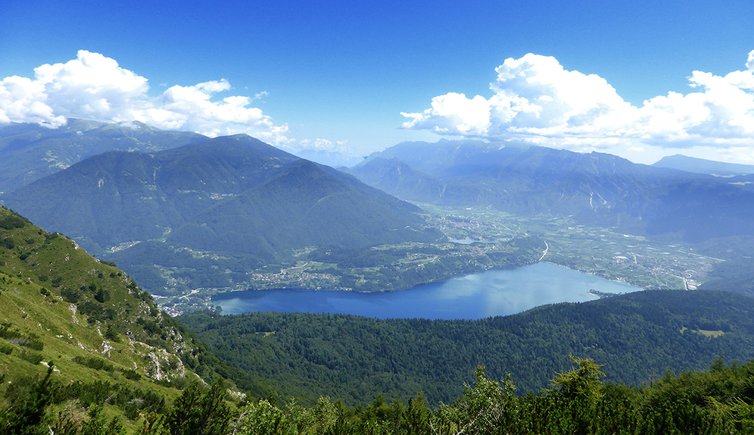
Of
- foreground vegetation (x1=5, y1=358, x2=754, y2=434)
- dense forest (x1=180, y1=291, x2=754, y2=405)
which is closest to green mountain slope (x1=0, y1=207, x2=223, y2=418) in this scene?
foreground vegetation (x1=5, y1=358, x2=754, y2=434)

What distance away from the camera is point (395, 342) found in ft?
612

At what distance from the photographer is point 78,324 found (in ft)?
208

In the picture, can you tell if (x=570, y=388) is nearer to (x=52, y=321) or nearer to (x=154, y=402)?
(x=154, y=402)

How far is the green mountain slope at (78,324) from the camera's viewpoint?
127 ft

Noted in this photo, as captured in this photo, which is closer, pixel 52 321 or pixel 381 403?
pixel 52 321

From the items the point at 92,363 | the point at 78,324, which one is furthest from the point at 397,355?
the point at 92,363

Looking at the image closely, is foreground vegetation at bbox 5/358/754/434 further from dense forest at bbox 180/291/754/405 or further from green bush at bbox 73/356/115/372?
dense forest at bbox 180/291/754/405

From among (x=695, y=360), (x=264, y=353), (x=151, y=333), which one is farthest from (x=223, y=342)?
(x=695, y=360)

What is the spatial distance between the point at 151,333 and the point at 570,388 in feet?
276

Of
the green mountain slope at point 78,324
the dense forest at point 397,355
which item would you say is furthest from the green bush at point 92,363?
the dense forest at point 397,355

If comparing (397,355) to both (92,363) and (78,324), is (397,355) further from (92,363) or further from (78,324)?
(92,363)

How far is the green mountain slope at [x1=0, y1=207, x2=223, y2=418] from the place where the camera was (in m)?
38.7

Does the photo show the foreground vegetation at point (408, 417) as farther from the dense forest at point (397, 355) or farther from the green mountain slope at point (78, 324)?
the dense forest at point (397, 355)

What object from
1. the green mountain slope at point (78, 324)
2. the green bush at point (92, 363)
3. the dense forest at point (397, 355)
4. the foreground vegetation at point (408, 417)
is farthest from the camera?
the dense forest at point (397, 355)
